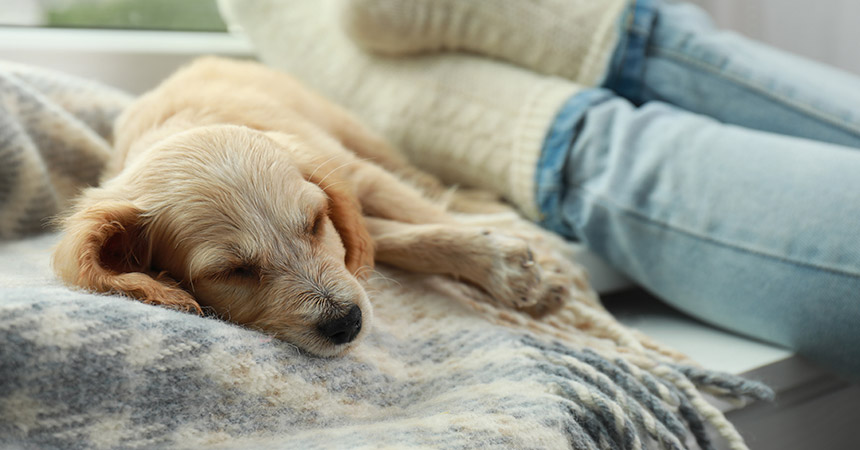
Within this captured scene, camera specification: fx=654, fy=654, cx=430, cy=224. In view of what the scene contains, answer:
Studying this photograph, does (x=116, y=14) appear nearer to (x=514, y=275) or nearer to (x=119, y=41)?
(x=119, y=41)

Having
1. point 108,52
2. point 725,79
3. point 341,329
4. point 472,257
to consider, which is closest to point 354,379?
point 341,329

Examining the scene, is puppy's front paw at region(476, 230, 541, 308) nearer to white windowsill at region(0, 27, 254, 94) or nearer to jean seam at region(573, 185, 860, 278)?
jean seam at region(573, 185, 860, 278)

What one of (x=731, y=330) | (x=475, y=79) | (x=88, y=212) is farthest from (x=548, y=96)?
(x=88, y=212)

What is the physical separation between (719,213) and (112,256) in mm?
1063

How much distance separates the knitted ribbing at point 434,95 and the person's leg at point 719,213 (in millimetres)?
70

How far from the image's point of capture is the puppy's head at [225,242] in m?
0.90

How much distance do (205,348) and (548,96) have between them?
1.06 metres

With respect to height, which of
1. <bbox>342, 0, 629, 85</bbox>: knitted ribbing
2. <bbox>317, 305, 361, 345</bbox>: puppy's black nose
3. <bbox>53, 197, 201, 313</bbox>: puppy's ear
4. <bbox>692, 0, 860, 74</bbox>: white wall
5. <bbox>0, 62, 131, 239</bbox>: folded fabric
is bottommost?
<bbox>0, 62, 131, 239</bbox>: folded fabric

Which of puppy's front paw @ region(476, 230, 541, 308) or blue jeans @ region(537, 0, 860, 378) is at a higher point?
blue jeans @ region(537, 0, 860, 378)

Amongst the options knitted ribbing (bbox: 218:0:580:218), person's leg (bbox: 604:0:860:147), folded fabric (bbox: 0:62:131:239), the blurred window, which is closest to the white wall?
person's leg (bbox: 604:0:860:147)

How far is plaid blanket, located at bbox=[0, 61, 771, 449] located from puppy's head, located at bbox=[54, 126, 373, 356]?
0.06 m

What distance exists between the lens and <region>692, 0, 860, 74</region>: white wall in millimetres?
2025

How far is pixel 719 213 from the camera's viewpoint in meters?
1.25

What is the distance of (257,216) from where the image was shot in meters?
0.94
